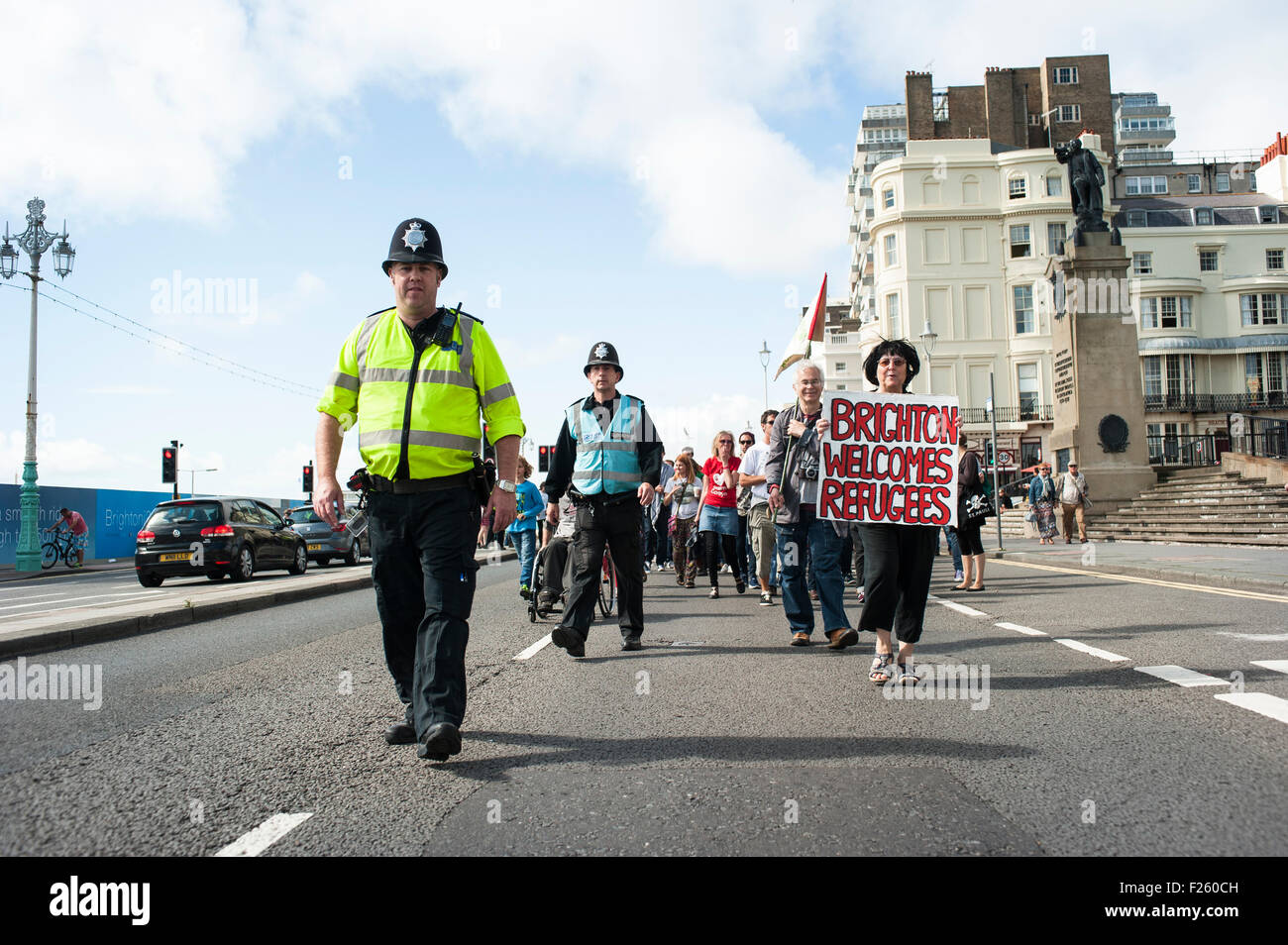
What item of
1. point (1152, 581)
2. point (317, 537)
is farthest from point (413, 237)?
point (317, 537)

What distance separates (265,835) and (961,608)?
834 centimetres

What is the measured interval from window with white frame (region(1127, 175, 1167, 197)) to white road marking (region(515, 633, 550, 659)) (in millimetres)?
69161

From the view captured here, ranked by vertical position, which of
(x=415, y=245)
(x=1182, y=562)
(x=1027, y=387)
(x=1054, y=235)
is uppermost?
(x=1054, y=235)

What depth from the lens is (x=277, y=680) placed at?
21.5 feet

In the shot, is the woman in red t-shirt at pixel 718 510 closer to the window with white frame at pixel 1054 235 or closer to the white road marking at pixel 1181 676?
the white road marking at pixel 1181 676

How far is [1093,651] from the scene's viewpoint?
690 cm

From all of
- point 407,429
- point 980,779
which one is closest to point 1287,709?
point 980,779

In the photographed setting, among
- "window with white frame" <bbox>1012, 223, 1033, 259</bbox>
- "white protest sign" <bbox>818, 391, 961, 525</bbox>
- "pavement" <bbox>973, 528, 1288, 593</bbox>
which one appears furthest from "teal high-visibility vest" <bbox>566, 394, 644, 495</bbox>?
"window with white frame" <bbox>1012, 223, 1033, 259</bbox>

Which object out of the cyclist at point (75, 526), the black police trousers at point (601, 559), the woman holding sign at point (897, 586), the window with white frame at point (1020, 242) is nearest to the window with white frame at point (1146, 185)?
the window with white frame at point (1020, 242)

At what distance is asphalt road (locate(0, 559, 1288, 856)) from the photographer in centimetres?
314

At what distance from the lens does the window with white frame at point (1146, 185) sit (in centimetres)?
6662

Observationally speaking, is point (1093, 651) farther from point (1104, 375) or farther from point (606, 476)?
point (1104, 375)

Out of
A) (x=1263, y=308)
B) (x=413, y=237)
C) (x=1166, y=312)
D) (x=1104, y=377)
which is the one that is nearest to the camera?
(x=413, y=237)
